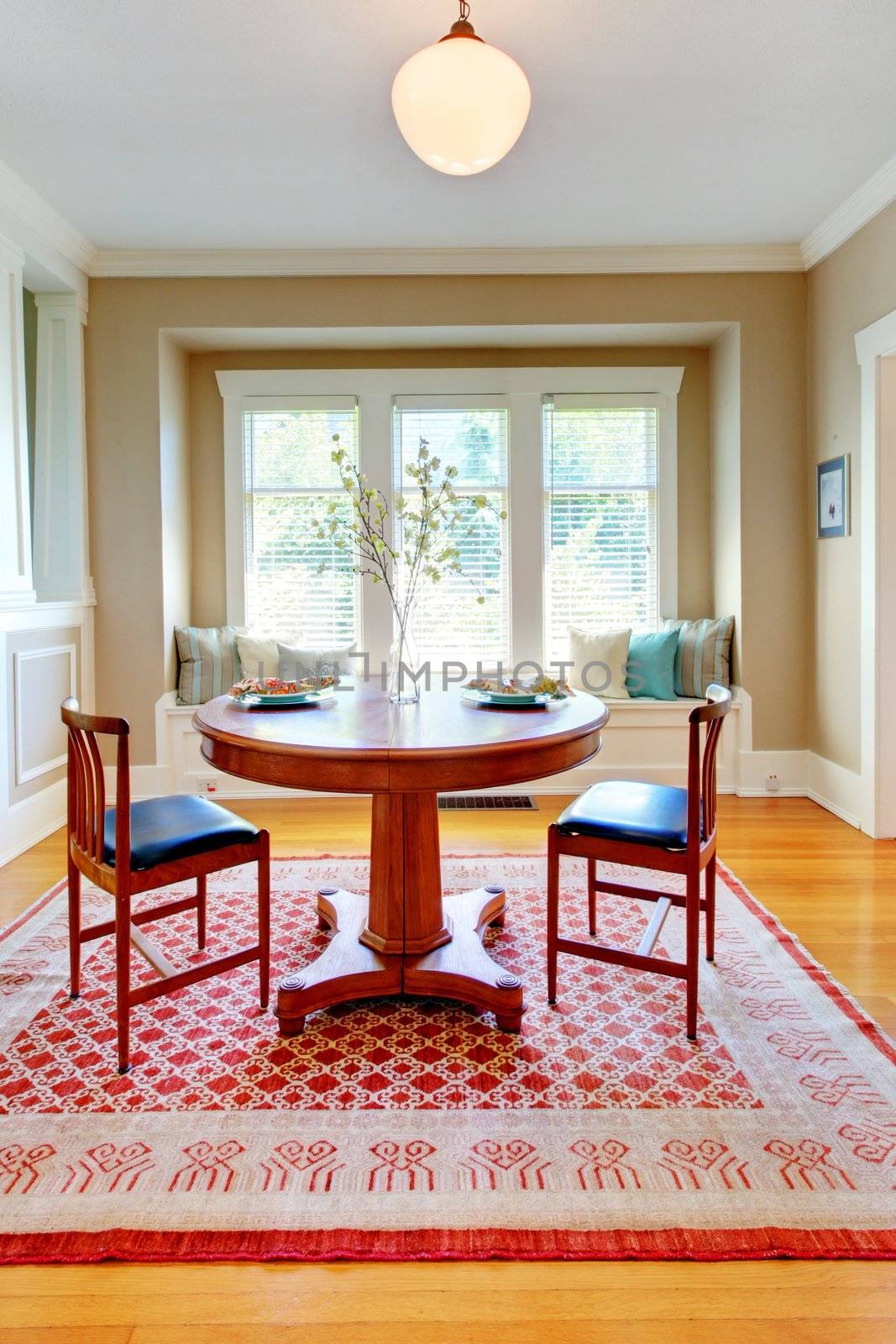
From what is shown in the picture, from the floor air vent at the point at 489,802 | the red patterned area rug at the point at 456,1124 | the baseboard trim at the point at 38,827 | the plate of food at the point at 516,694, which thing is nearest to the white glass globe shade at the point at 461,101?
the plate of food at the point at 516,694

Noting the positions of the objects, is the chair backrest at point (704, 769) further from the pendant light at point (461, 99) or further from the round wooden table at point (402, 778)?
the pendant light at point (461, 99)

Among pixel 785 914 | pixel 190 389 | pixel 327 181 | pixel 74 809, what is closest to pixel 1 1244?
pixel 74 809

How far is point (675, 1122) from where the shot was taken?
1720 mm

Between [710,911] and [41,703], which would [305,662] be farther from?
[710,911]

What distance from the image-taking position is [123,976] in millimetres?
1897

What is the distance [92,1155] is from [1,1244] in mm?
223

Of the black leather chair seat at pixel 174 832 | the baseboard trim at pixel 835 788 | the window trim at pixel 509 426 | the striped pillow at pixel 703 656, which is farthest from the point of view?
the window trim at pixel 509 426

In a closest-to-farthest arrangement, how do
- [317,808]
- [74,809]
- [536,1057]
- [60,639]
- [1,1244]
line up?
[1,1244], [536,1057], [74,809], [60,639], [317,808]

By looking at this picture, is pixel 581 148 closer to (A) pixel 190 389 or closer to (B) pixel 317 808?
(A) pixel 190 389

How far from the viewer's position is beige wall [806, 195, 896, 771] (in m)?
3.62

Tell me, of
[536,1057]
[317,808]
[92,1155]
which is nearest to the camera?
[92,1155]

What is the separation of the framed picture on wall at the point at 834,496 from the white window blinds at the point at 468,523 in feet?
5.52

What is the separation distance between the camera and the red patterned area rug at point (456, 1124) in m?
1.44

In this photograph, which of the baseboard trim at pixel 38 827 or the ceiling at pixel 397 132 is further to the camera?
the baseboard trim at pixel 38 827
